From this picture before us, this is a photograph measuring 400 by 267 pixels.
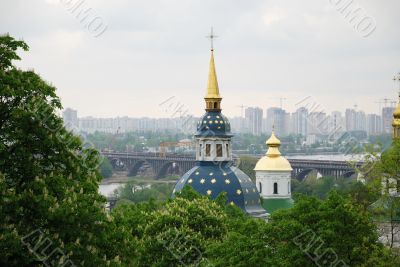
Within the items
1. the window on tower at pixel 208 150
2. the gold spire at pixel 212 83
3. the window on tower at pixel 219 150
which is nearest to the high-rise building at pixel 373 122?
the gold spire at pixel 212 83

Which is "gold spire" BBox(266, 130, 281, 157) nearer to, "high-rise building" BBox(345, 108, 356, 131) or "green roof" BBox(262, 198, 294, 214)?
"green roof" BBox(262, 198, 294, 214)

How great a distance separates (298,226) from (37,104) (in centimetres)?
932

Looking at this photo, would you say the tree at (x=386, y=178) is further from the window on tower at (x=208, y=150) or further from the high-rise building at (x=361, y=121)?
the high-rise building at (x=361, y=121)

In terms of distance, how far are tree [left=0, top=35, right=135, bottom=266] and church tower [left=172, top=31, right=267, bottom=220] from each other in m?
25.2

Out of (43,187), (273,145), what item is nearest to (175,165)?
(273,145)

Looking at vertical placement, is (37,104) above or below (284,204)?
above

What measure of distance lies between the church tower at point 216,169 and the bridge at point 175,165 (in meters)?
60.7

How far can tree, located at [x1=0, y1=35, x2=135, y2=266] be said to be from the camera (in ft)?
51.4

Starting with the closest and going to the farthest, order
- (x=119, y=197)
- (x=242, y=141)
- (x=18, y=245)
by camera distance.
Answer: (x=18, y=245), (x=119, y=197), (x=242, y=141)

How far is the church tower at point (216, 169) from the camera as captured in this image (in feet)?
143

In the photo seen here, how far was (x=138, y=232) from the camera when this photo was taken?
93.9 ft

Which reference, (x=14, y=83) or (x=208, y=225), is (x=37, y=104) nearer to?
(x=14, y=83)

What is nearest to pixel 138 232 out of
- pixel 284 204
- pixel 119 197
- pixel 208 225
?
pixel 208 225

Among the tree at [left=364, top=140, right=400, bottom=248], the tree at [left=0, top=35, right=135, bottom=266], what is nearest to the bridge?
the tree at [left=364, top=140, right=400, bottom=248]
